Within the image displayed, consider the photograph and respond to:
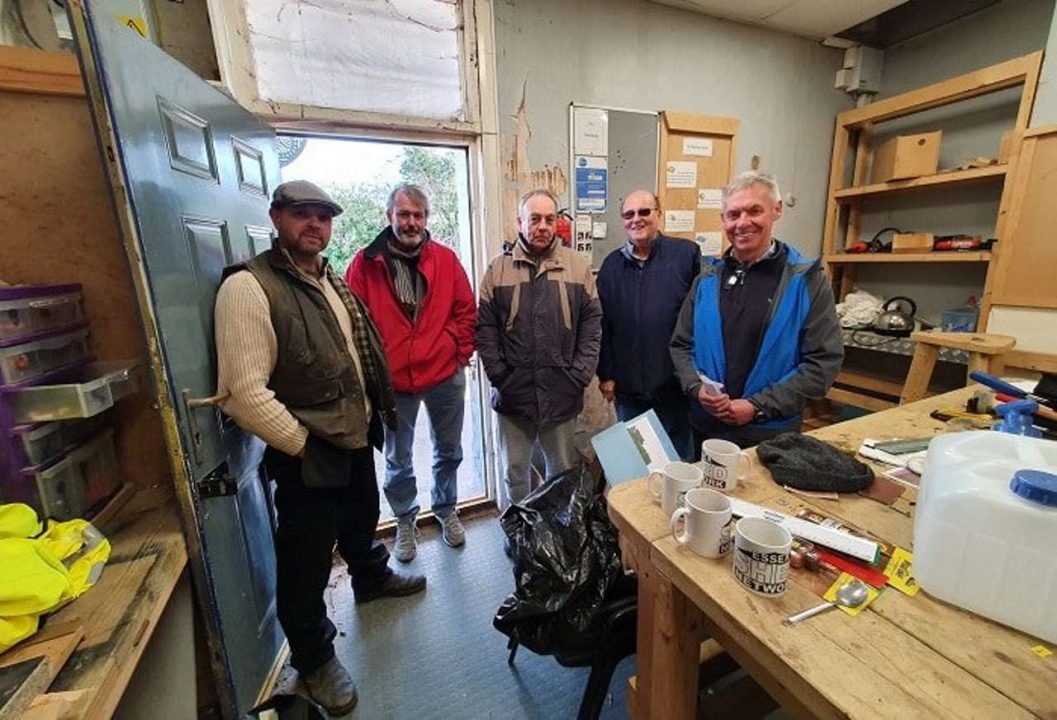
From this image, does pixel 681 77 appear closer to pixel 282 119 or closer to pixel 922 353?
pixel 922 353

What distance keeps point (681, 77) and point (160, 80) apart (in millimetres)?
2296

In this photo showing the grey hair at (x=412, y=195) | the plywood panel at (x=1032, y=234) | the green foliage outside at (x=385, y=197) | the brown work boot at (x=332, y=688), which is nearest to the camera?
the brown work boot at (x=332, y=688)

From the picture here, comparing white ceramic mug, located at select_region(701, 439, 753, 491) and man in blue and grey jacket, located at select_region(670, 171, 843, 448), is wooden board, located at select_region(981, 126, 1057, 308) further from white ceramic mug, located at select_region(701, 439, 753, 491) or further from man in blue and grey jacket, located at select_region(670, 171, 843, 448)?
white ceramic mug, located at select_region(701, 439, 753, 491)

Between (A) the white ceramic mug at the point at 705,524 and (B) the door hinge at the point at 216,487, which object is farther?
(B) the door hinge at the point at 216,487

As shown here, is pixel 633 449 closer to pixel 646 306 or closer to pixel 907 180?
pixel 646 306

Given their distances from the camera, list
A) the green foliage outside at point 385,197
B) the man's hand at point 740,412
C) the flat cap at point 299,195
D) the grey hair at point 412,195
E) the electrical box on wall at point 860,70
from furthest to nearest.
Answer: the electrical box on wall at point 860,70
the green foliage outside at point 385,197
the grey hair at point 412,195
the man's hand at point 740,412
the flat cap at point 299,195

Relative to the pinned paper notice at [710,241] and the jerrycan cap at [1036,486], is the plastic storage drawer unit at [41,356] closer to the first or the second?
the jerrycan cap at [1036,486]

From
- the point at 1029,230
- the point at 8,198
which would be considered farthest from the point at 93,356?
the point at 1029,230

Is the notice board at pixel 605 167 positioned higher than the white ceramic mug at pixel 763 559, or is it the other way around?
the notice board at pixel 605 167

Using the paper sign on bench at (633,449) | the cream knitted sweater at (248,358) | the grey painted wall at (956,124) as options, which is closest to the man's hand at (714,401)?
the paper sign on bench at (633,449)

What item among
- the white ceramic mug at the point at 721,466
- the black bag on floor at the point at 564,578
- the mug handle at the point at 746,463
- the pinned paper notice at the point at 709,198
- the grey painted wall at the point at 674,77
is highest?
the grey painted wall at the point at 674,77

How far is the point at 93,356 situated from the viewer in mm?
1093

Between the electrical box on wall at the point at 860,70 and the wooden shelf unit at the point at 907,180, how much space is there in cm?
15

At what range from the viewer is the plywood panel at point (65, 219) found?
988mm
